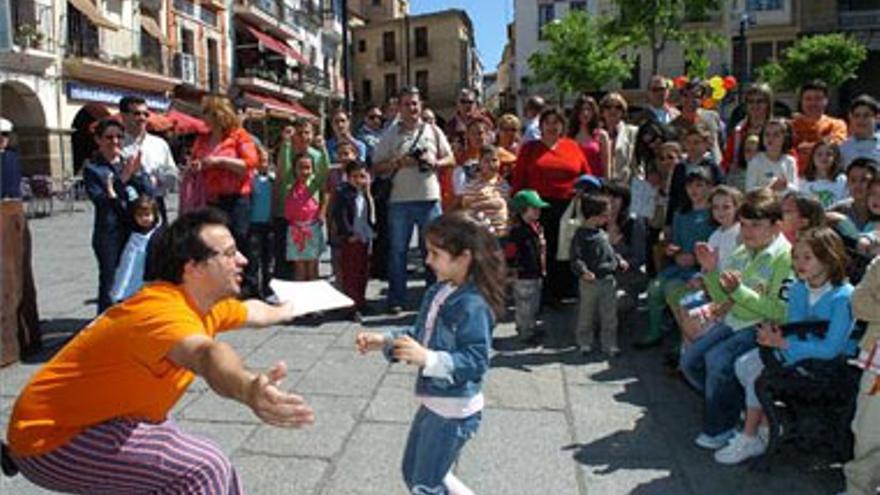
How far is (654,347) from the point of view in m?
5.97

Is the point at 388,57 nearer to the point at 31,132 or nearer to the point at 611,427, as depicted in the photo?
the point at 31,132

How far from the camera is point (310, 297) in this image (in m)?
3.42

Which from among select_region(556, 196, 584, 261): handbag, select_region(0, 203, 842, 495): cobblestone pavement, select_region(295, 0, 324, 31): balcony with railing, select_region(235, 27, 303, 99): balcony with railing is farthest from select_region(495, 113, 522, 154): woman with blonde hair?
select_region(295, 0, 324, 31): balcony with railing

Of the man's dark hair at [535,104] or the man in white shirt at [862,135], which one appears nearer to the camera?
the man in white shirt at [862,135]

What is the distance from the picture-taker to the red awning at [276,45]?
3600 cm

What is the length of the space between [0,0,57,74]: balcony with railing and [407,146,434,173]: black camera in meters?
15.9

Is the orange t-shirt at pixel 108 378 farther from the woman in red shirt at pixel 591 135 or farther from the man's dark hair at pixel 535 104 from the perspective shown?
the man's dark hair at pixel 535 104

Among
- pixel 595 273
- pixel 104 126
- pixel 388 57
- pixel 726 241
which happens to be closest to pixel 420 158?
pixel 595 273

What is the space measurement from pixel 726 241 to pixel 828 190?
1.12m

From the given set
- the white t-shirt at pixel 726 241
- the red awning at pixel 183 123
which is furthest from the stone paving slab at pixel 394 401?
the red awning at pixel 183 123

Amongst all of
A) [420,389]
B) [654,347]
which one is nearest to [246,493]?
[420,389]

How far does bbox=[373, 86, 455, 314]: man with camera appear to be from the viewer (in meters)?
7.01

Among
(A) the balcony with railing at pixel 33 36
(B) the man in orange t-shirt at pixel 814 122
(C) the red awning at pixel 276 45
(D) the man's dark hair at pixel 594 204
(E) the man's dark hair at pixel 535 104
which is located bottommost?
(D) the man's dark hair at pixel 594 204

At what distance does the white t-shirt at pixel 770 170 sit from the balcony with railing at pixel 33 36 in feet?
60.2
